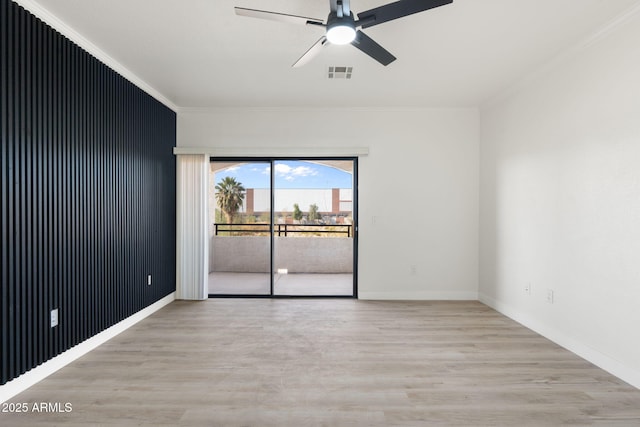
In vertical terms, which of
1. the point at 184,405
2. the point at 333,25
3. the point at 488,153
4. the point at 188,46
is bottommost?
the point at 184,405

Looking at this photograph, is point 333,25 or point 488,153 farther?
point 488,153

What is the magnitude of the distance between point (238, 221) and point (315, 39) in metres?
4.38

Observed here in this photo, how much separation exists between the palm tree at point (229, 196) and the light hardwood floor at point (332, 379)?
3.16 meters

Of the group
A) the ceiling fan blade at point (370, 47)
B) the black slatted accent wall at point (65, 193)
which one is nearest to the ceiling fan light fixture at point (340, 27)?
the ceiling fan blade at point (370, 47)

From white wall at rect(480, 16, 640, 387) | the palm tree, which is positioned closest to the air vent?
white wall at rect(480, 16, 640, 387)

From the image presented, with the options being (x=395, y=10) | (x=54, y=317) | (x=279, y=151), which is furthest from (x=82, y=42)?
(x=395, y=10)

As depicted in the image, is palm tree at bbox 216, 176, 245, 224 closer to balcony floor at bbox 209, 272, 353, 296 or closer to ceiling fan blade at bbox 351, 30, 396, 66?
balcony floor at bbox 209, 272, 353, 296

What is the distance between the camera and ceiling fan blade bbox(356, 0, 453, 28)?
1.77 metres

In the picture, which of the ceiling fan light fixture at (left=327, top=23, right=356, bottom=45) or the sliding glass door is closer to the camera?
→ the ceiling fan light fixture at (left=327, top=23, right=356, bottom=45)

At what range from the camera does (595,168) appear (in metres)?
2.59

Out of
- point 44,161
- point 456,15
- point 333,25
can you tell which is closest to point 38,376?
point 44,161

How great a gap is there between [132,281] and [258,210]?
9.95 ft

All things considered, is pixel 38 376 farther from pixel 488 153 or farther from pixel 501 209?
pixel 488 153

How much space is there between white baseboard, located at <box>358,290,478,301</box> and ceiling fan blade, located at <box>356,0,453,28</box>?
3.40 m
